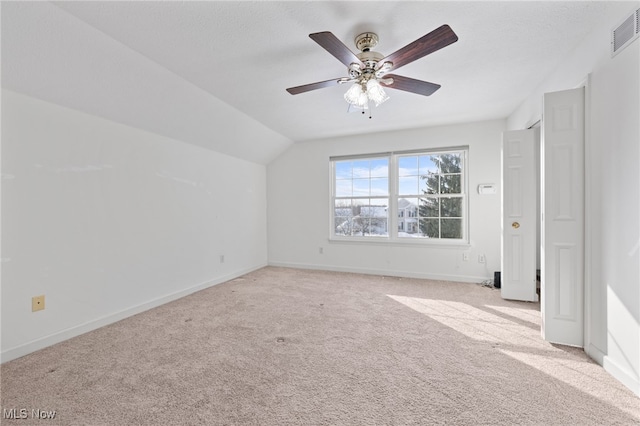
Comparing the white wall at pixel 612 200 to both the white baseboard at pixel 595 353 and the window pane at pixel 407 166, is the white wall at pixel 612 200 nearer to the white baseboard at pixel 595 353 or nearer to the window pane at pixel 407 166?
the white baseboard at pixel 595 353

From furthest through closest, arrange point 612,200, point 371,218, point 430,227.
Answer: point 371,218, point 430,227, point 612,200

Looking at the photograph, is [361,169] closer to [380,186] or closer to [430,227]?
[380,186]

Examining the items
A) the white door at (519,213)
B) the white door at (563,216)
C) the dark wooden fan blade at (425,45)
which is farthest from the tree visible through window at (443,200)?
the dark wooden fan blade at (425,45)

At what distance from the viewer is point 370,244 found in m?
4.77

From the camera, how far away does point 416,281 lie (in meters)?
4.24

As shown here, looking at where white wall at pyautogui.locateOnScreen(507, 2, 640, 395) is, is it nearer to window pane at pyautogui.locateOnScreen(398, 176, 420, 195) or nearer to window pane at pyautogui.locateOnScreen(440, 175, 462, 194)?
window pane at pyautogui.locateOnScreen(440, 175, 462, 194)

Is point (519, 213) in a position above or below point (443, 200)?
below

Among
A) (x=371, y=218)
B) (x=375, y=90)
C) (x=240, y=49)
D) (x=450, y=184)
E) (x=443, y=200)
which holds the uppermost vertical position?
(x=240, y=49)

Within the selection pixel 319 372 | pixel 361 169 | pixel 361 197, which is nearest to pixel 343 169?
pixel 361 169

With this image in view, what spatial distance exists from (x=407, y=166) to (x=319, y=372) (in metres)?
3.70

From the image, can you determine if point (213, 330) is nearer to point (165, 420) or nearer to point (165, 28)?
point (165, 420)

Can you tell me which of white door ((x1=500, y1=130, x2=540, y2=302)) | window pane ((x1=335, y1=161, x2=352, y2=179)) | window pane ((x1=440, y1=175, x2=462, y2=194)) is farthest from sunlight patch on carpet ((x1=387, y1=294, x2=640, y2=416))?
window pane ((x1=335, y1=161, x2=352, y2=179))

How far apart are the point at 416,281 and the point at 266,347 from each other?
284 cm

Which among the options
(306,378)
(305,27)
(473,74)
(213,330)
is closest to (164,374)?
(213,330)
